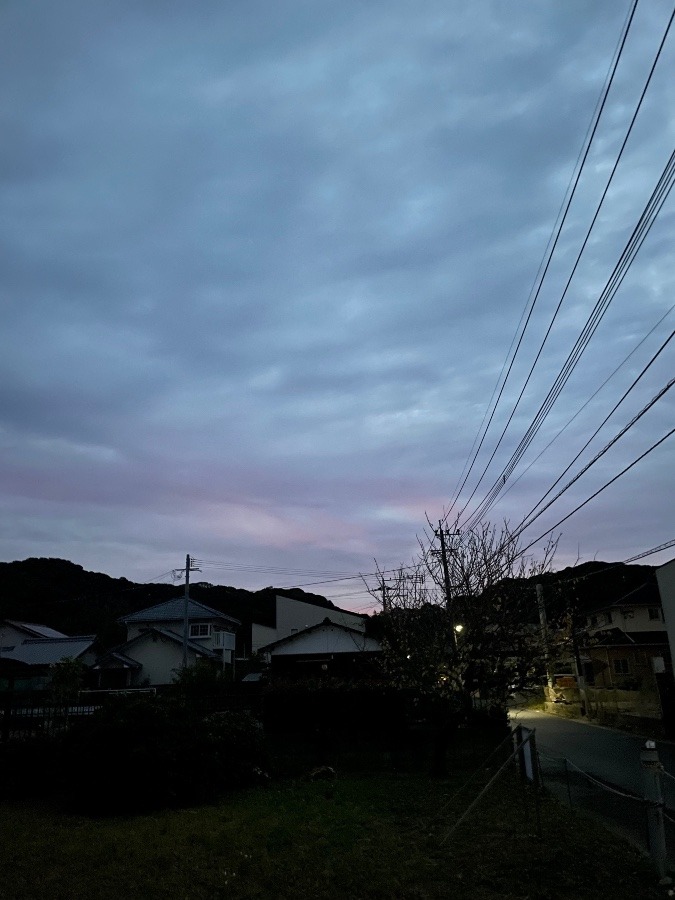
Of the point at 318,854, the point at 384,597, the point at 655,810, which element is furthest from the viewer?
the point at 384,597

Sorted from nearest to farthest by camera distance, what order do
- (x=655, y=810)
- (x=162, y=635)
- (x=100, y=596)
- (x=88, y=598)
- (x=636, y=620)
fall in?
(x=655, y=810)
(x=636, y=620)
(x=162, y=635)
(x=88, y=598)
(x=100, y=596)

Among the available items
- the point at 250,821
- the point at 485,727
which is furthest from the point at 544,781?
the point at 250,821

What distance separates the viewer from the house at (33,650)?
30.2m

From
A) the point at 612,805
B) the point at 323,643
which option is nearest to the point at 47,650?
the point at 323,643

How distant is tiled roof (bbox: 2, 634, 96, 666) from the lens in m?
37.0

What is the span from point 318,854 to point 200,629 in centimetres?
4162

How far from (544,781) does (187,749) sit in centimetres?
689

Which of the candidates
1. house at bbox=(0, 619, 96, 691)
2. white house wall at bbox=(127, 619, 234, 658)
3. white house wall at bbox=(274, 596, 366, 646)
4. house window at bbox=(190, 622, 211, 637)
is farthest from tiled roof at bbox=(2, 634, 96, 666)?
white house wall at bbox=(274, 596, 366, 646)

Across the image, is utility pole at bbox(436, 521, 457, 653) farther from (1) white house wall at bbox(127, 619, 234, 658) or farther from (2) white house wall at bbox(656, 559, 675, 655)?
(1) white house wall at bbox(127, 619, 234, 658)

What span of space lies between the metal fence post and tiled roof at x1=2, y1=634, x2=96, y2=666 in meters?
36.0

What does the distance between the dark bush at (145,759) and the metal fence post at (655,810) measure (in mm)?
6938

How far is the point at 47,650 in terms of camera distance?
3856 centimetres

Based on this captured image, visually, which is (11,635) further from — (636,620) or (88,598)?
(636,620)

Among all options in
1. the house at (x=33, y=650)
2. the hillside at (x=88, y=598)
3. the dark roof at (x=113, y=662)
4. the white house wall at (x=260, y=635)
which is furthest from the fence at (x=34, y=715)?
the white house wall at (x=260, y=635)
